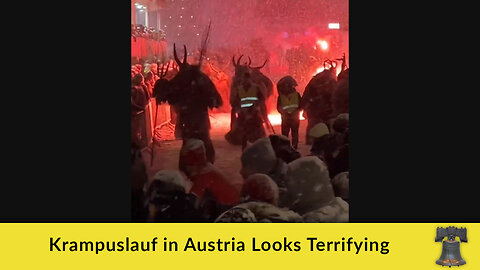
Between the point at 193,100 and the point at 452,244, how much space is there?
2.33 m

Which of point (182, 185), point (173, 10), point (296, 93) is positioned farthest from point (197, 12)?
point (182, 185)

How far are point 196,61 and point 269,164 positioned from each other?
103cm

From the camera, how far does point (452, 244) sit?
536cm

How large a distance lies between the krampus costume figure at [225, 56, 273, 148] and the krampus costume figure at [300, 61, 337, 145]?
33 centimetres

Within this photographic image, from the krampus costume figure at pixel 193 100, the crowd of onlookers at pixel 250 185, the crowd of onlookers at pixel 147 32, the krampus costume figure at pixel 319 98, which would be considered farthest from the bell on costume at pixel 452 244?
the crowd of onlookers at pixel 147 32

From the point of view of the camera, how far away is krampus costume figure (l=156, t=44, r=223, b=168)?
598cm

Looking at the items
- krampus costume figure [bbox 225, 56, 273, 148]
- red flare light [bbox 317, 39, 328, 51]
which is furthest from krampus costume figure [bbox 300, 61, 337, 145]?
krampus costume figure [bbox 225, 56, 273, 148]

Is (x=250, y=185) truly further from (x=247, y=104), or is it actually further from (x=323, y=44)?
(x=323, y=44)

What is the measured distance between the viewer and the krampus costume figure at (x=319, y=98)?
19.9ft

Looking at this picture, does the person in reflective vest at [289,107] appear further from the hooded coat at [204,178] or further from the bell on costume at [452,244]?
the bell on costume at [452,244]

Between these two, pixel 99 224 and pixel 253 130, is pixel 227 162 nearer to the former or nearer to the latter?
pixel 253 130

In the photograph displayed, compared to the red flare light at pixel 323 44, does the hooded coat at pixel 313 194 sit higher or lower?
lower

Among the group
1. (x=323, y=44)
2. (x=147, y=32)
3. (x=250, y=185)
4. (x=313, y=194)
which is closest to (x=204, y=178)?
(x=250, y=185)

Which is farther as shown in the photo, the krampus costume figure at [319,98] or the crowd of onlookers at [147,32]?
the krampus costume figure at [319,98]
